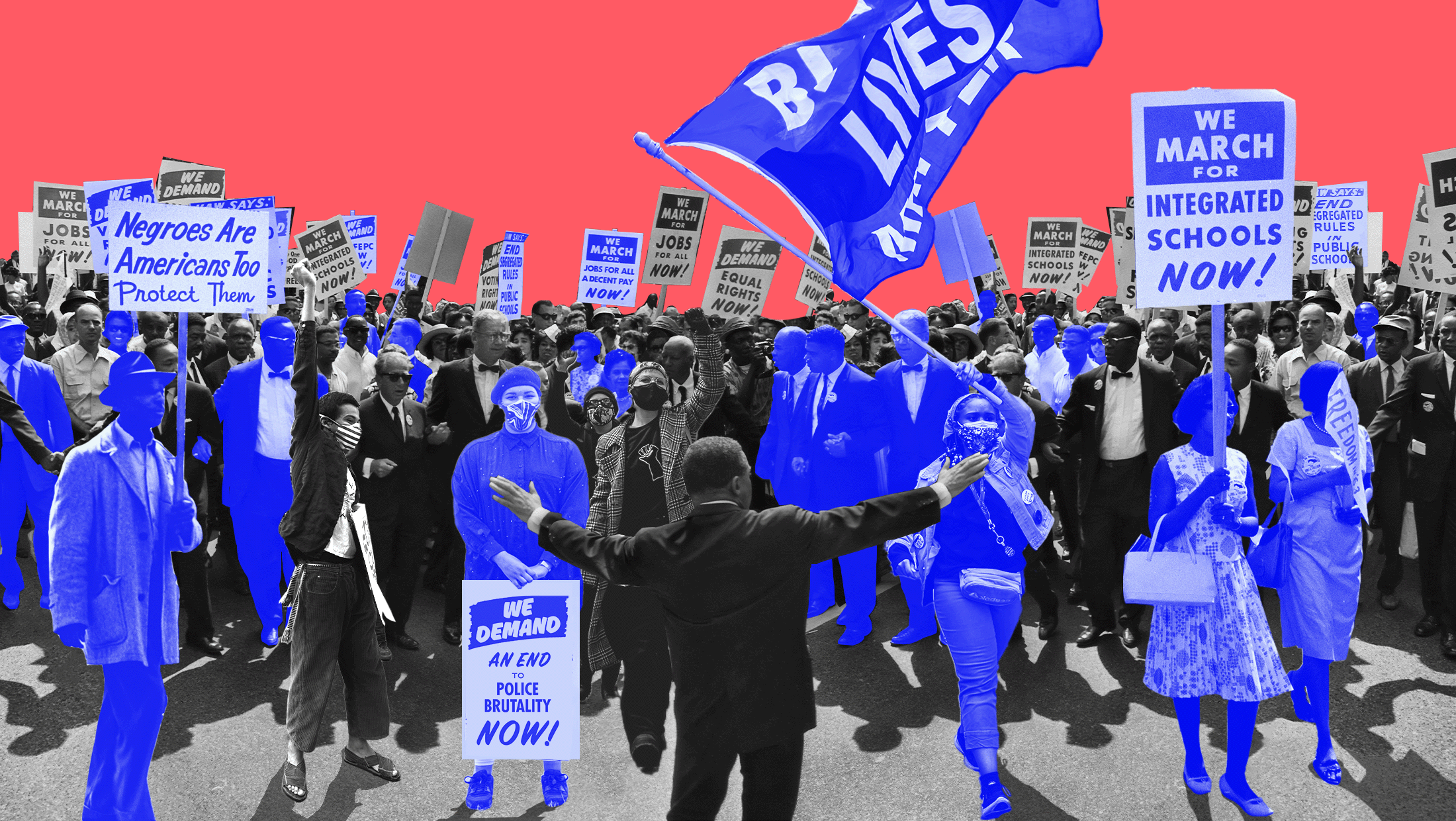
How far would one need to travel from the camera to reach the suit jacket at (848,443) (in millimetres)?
8750

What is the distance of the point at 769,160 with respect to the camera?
577 centimetres

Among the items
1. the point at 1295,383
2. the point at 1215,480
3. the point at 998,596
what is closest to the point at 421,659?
the point at 998,596

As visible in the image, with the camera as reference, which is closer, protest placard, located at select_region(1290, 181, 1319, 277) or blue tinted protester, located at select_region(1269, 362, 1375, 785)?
blue tinted protester, located at select_region(1269, 362, 1375, 785)

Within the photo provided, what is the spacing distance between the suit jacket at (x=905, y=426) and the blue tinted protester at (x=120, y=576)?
470 centimetres

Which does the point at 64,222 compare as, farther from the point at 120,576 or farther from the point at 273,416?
the point at 120,576

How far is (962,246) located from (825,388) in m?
4.55

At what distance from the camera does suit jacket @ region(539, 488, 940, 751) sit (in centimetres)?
438

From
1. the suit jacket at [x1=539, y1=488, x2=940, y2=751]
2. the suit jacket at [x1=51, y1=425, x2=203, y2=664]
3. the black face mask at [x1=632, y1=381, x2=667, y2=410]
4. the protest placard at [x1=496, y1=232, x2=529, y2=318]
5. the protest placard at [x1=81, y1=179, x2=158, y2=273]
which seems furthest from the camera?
the protest placard at [x1=496, y1=232, x2=529, y2=318]

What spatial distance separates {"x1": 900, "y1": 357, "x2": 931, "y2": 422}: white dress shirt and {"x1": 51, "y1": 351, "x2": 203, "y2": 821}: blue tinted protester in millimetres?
5471

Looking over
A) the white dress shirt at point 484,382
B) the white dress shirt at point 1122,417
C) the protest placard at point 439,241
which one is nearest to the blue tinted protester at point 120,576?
the white dress shirt at point 484,382

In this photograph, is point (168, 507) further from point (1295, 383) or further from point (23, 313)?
point (23, 313)

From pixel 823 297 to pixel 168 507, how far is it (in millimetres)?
10880

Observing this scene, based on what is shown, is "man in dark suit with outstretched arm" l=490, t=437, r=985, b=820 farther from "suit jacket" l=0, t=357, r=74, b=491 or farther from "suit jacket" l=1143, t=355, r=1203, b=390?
"suit jacket" l=0, t=357, r=74, b=491

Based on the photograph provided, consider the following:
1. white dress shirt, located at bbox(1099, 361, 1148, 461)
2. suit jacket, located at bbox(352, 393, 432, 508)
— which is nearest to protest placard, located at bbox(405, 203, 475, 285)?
suit jacket, located at bbox(352, 393, 432, 508)
